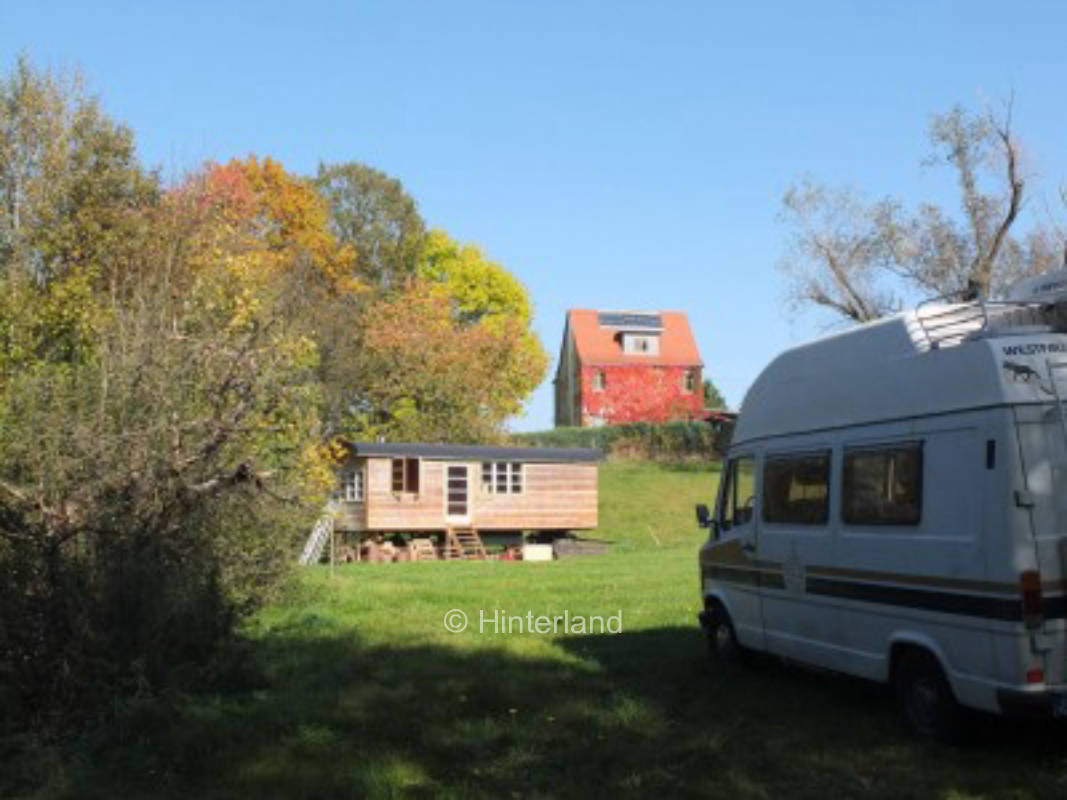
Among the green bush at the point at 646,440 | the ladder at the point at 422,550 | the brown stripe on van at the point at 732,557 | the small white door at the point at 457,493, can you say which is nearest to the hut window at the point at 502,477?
the small white door at the point at 457,493

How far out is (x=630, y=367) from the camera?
73.9 meters

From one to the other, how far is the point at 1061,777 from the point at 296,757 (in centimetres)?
470

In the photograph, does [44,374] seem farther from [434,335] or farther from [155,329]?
[434,335]

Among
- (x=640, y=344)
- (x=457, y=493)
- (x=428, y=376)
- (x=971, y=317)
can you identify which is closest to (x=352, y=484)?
(x=457, y=493)

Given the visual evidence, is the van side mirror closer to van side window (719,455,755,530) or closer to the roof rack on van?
van side window (719,455,755,530)

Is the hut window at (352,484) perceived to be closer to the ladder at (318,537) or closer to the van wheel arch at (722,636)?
the ladder at (318,537)

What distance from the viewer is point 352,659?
11.0 meters

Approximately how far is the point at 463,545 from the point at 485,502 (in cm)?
156

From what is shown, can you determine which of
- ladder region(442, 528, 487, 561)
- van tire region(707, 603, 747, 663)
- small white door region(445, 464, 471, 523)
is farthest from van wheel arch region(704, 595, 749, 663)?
small white door region(445, 464, 471, 523)

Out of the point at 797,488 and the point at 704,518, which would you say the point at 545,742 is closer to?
the point at 797,488

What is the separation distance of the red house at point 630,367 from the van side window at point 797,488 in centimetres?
5917

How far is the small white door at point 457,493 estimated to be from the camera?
3556 centimetres

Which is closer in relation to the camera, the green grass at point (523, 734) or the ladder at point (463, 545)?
the green grass at point (523, 734)

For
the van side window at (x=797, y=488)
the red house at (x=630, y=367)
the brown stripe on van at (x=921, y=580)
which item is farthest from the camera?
the red house at (x=630, y=367)
